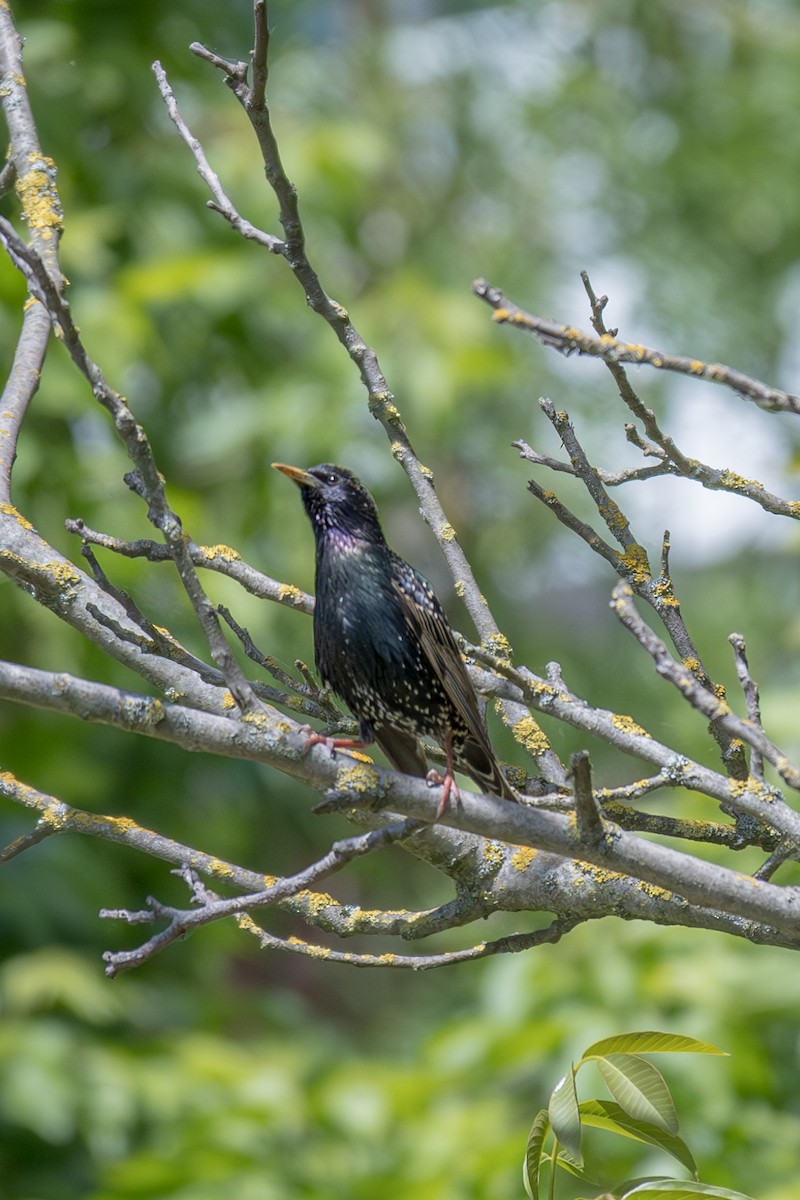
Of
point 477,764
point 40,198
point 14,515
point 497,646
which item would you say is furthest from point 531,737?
point 40,198

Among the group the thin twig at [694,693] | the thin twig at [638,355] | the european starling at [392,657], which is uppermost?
the european starling at [392,657]

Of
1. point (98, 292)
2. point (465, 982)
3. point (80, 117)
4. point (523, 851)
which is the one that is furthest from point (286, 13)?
point (523, 851)

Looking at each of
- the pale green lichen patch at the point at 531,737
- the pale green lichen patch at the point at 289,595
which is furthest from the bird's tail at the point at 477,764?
the pale green lichen patch at the point at 289,595

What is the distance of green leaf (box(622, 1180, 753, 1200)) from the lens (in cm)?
158

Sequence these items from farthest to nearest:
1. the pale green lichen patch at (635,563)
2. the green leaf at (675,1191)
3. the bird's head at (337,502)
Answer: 1. the bird's head at (337,502)
2. the pale green lichen patch at (635,563)
3. the green leaf at (675,1191)

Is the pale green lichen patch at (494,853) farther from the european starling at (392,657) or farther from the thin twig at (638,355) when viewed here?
the thin twig at (638,355)

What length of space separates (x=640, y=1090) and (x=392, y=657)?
140 cm

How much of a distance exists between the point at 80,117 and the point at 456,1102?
4.29m

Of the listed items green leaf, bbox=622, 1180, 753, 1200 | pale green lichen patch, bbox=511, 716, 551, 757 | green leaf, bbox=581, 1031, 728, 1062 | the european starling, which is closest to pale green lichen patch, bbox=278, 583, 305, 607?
the european starling

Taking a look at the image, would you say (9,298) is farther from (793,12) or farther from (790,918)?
(793,12)

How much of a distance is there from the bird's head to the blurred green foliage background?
960 mm

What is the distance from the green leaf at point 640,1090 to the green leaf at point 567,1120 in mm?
55

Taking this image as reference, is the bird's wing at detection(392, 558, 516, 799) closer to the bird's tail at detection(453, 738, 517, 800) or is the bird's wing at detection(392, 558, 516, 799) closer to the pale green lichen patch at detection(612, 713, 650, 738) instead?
the bird's tail at detection(453, 738, 517, 800)

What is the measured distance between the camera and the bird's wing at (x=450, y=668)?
2670 millimetres
